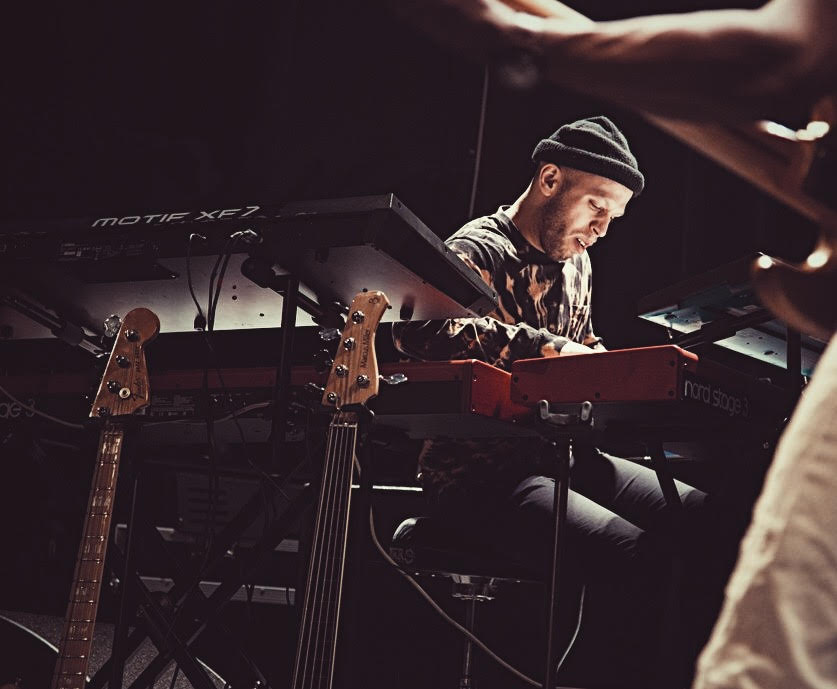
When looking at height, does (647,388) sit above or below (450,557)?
above

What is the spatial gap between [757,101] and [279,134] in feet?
13.3

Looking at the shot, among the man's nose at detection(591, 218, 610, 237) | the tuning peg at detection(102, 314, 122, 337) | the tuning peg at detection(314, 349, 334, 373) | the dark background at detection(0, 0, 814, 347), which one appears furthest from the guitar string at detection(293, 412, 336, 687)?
the dark background at detection(0, 0, 814, 347)

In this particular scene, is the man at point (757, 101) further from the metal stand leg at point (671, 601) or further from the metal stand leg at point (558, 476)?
the metal stand leg at point (671, 601)

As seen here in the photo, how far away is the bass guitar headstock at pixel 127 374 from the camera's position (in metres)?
2.55

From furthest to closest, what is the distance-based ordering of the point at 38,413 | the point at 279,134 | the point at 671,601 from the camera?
the point at 279,134, the point at 38,413, the point at 671,601

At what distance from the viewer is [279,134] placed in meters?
4.66

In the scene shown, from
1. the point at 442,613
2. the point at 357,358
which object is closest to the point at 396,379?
the point at 357,358

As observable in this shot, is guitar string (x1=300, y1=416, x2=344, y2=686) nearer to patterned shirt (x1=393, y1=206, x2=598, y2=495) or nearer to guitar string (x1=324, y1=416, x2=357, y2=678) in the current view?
guitar string (x1=324, y1=416, x2=357, y2=678)

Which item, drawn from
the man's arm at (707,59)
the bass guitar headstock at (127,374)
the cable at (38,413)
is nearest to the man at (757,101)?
the man's arm at (707,59)

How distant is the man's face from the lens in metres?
2.90

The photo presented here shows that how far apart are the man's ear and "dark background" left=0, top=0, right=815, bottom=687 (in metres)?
1.39

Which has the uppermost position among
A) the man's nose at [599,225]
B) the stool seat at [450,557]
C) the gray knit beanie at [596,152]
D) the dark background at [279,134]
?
the dark background at [279,134]

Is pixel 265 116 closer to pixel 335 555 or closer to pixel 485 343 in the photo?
pixel 485 343

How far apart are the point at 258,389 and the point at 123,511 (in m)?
1.27
